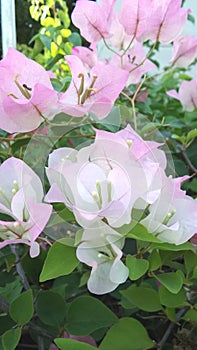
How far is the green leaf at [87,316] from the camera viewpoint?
387 millimetres

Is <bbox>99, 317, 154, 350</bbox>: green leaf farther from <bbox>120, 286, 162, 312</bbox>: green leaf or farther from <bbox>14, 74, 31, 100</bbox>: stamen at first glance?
<bbox>14, 74, 31, 100</bbox>: stamen

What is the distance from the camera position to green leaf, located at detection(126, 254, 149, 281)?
31cm

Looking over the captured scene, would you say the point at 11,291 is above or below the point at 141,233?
below

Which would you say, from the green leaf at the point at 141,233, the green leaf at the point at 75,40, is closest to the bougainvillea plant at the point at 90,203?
the green leaf at the point at 141,233

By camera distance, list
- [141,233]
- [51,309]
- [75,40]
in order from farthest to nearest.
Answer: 1. [75,40]
2. [51,309]
3. [141,233]

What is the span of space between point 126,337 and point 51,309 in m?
0.06

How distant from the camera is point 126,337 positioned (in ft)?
1.26

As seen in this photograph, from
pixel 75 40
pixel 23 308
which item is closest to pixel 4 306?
pixel 23 308

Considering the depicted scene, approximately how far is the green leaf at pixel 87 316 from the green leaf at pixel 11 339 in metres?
0.05

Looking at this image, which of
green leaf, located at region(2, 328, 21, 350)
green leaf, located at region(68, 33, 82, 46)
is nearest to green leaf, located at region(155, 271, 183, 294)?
green leaf, located at region(2, 328, 21, 350)

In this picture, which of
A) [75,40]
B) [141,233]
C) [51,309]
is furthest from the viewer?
[75,40]

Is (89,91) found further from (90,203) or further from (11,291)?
(11,291)

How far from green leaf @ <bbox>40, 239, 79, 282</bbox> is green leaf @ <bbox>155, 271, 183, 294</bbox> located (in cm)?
6

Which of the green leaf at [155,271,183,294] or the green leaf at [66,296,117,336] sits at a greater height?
the green leaf at [155,271,183,294]
